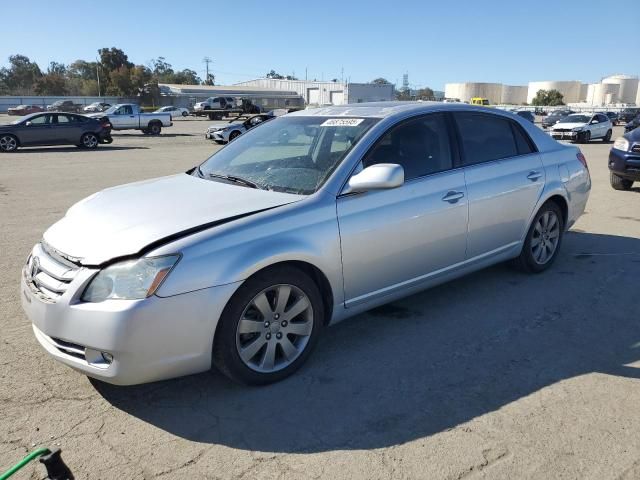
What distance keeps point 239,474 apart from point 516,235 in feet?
11.4

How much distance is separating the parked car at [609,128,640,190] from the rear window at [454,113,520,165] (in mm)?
6165

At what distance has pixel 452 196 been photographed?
418 centimetres

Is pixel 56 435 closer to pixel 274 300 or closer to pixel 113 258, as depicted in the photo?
pixel 113 258

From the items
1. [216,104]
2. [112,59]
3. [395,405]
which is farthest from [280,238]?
[112,59]

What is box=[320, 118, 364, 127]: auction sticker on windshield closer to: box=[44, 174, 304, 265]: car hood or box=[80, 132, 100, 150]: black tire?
box=[44, 174, 304, 265]: car hood

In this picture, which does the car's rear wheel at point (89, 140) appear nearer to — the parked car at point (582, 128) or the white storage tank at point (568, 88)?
the parked car at point (582, 128)

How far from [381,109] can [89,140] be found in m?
19.4

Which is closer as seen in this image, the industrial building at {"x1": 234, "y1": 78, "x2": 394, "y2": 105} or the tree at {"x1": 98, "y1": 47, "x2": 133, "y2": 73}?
the industrial building at {"x1": 234, "y1": 78, "x2": 394, "y2": 105}

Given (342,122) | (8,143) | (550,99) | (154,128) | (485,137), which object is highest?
(342,122)

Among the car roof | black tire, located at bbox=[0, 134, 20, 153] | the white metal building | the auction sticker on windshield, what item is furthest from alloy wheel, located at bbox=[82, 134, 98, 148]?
the white metal building

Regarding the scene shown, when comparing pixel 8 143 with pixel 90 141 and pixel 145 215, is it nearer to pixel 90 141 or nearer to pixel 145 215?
pixel 90 141

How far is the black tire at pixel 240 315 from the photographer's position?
3.02 metres

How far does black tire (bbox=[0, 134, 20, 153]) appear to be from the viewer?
18.8 meters

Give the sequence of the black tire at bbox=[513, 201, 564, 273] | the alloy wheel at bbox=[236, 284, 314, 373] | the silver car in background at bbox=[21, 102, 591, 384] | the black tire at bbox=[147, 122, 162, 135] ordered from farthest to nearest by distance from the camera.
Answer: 1. the black tire at bbox=[147, 122, 162, 135]
2. the black tire at bbox=[513, 201, 564, 273]
3. the alloy wheel at bbox=[236, 284, 314, 373]
4. the silver car in background at bbox=[21, 102, 591, 384]
